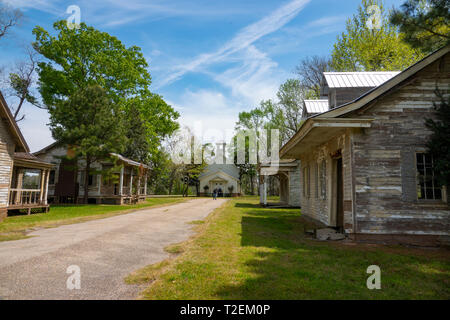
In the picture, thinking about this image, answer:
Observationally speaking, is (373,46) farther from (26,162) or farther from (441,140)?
(26,162)

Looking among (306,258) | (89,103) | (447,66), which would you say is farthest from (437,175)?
(89,103)

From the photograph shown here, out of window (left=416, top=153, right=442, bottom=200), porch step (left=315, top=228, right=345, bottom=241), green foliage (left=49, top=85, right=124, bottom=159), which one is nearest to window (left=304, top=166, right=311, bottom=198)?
porch step (left=315, top=228, right=345, bottom=241)

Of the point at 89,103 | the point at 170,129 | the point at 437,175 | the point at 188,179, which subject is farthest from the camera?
the point at 188,179

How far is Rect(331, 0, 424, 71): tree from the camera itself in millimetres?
21156

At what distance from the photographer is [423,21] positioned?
24.1 ft

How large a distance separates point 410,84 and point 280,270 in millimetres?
7322

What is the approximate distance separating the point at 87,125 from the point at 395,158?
20295mm

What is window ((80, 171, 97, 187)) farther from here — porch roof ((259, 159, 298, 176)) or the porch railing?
porch roof ((259, 159, 298, 176))

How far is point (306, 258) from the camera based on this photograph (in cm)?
624

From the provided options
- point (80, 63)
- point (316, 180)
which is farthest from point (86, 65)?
point (316, 180)

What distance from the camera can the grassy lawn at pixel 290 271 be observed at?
416cm

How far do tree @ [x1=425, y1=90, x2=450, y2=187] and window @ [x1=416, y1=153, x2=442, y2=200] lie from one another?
186mm
